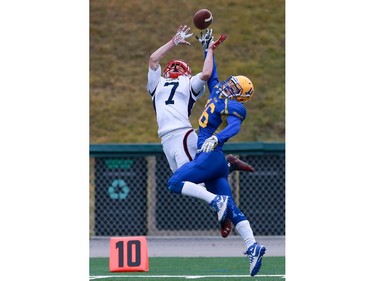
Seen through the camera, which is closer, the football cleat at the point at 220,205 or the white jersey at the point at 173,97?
the football cleat at the point at 220,205

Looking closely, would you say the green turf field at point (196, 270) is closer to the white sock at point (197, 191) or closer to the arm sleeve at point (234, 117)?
the white sock at point (197, 191)

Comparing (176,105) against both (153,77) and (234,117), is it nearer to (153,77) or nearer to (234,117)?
(153,77)

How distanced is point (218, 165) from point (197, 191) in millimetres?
334

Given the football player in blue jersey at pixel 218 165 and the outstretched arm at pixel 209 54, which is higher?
the outstretched arm at pixel 209 54

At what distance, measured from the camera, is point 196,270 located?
9.91 m

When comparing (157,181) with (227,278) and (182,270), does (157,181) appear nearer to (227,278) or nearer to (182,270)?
(182,270)

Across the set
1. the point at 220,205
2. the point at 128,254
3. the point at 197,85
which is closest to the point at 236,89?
the point at 197,85

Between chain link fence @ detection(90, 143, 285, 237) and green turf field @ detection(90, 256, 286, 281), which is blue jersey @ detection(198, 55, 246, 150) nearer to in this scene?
green turf field @ detection(90, 256, 286, 281)

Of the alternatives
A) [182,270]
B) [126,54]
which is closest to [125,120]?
[126,54]

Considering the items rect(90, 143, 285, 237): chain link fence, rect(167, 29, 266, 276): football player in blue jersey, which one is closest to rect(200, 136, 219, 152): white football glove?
rect(167, 29, 266, 276): football player in blue jersey

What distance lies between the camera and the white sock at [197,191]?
26.8ft

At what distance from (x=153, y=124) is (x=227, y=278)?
9794 mm

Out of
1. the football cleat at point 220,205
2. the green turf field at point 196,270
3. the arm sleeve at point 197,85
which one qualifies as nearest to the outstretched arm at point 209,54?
the arm sleeve at point 197,85

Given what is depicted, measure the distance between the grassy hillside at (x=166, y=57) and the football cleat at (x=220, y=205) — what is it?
9.28 m
